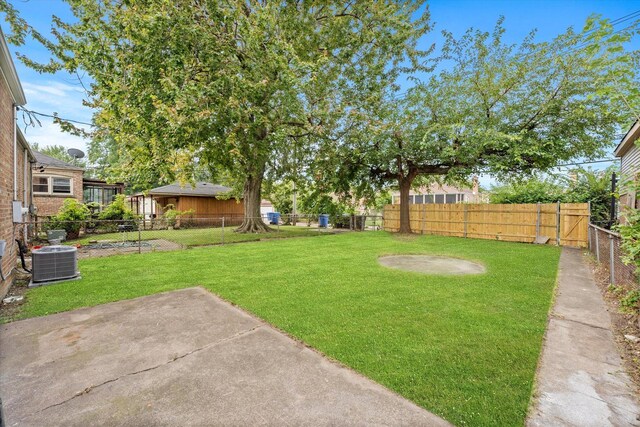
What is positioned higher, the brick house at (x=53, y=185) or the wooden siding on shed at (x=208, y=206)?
the brick house at (x=53, y=185)

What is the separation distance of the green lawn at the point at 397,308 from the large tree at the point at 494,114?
537 cm

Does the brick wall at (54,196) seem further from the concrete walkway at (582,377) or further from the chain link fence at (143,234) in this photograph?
the concrete walkway at (582,377)

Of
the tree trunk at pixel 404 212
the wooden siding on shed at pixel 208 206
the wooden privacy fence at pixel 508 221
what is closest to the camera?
the wooden privacy fence at pixel 508 221

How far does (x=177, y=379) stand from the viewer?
2.50m

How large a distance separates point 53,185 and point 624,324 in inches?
867

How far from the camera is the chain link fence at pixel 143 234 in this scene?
10.2 meters

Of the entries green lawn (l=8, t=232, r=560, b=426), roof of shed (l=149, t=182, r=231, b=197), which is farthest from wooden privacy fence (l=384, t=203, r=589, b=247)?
roof of shed (l=149, t=182, r=231, b=197)

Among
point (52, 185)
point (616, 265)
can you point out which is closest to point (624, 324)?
point (616, 265)

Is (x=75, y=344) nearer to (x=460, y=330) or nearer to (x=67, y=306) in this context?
(x=67, y=306)

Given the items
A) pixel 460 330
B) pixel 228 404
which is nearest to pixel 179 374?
pixel 228 404

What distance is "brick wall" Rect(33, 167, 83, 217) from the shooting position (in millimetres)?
15188

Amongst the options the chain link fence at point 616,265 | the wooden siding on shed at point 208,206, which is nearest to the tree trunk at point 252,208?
the wooden siding on shed at point 208,206

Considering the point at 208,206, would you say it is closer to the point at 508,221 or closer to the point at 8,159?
the point at 8,159

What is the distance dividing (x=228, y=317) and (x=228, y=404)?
1.82 m
